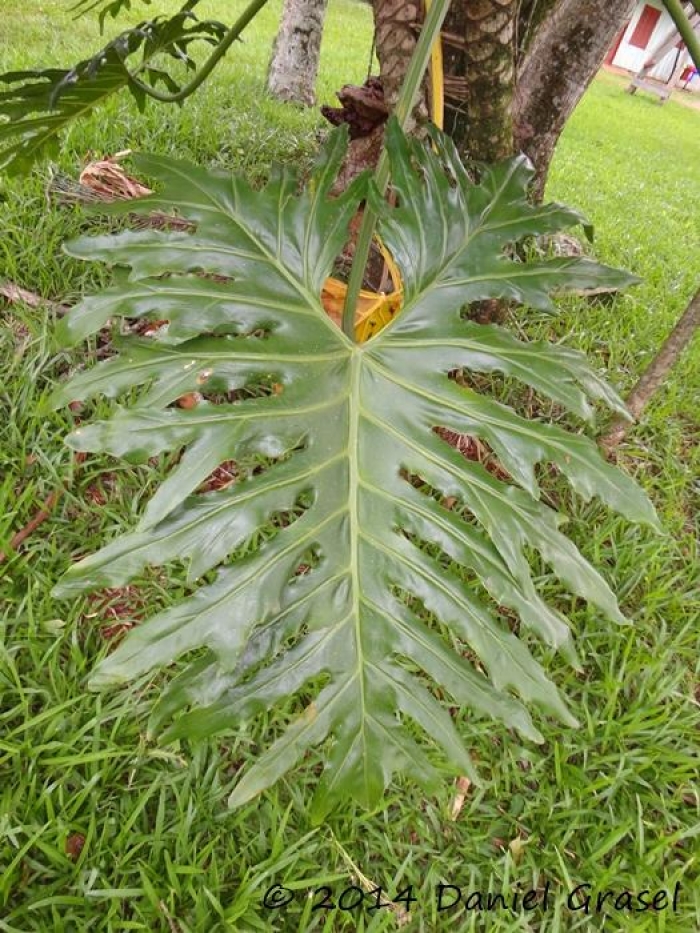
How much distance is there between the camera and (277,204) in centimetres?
110

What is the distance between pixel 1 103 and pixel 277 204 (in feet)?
1.97

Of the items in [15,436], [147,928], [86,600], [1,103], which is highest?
[1,103]

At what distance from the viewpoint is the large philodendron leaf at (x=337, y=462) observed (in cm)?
89

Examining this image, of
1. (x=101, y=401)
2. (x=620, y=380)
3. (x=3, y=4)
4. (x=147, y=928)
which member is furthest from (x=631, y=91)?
(x=147, y=928)

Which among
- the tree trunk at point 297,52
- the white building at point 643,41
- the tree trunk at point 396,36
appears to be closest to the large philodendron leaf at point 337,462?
the tree trunk at point 396,36

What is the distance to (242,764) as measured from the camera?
129cm

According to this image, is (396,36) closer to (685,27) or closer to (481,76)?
(481,76)

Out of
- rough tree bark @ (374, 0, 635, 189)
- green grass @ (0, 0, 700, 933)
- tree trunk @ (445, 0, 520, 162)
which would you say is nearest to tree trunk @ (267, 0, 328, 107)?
rough tree bark @ (374, 0, 635, 189)

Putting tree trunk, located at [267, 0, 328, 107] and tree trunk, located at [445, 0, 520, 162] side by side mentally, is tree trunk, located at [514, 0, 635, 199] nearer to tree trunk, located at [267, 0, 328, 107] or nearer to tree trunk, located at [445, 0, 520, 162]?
tree trunk, located at [445, 0, 520, 162]

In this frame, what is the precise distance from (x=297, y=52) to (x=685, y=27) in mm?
2960

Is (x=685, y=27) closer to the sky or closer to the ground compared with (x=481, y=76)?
closer to the sky

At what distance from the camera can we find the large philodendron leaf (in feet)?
2.93

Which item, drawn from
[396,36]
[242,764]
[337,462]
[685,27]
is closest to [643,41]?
[396,36]

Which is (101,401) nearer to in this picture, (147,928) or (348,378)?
(348,378)
